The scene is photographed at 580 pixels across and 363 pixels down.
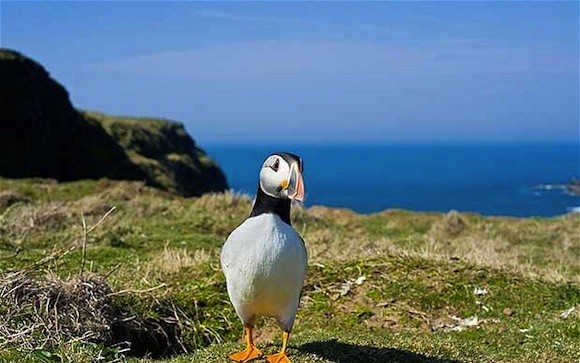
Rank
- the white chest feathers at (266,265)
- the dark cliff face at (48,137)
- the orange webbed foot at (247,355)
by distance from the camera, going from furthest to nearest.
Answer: the dark cliff face at (48,137)
the orange webbed foot at (247,355)
the white chest feathers at (266,265)

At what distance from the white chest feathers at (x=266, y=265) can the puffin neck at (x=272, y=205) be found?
5 cm

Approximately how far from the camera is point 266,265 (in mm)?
6789

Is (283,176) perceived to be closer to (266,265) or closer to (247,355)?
(266,265)

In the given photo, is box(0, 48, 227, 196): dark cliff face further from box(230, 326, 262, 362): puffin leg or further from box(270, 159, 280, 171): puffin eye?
box(270, 159, 280, 171): puffin eye

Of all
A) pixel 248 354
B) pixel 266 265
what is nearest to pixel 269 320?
pixel 248 354

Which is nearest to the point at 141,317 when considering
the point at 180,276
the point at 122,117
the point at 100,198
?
the point at 180,276

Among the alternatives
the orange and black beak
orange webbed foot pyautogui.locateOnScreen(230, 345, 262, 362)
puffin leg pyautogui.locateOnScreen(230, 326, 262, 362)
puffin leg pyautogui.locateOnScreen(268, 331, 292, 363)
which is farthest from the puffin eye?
orange webbed foot pyautogui.locateOnScreen(230, 345, 262, 362)

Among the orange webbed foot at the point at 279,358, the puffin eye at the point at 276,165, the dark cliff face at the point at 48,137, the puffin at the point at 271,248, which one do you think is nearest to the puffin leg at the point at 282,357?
the orange webbed foot at the point at 279,358

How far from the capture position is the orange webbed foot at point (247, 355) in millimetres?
7571

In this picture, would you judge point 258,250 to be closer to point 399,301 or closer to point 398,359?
point 398,359

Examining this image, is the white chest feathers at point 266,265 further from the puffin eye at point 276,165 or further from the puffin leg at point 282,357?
the puffin eye at point 276,165

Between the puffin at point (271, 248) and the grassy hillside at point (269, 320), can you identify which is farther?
the grassy hillside at point (269, 320)

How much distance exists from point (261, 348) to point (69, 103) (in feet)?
176

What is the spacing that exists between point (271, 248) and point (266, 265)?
16 cm
